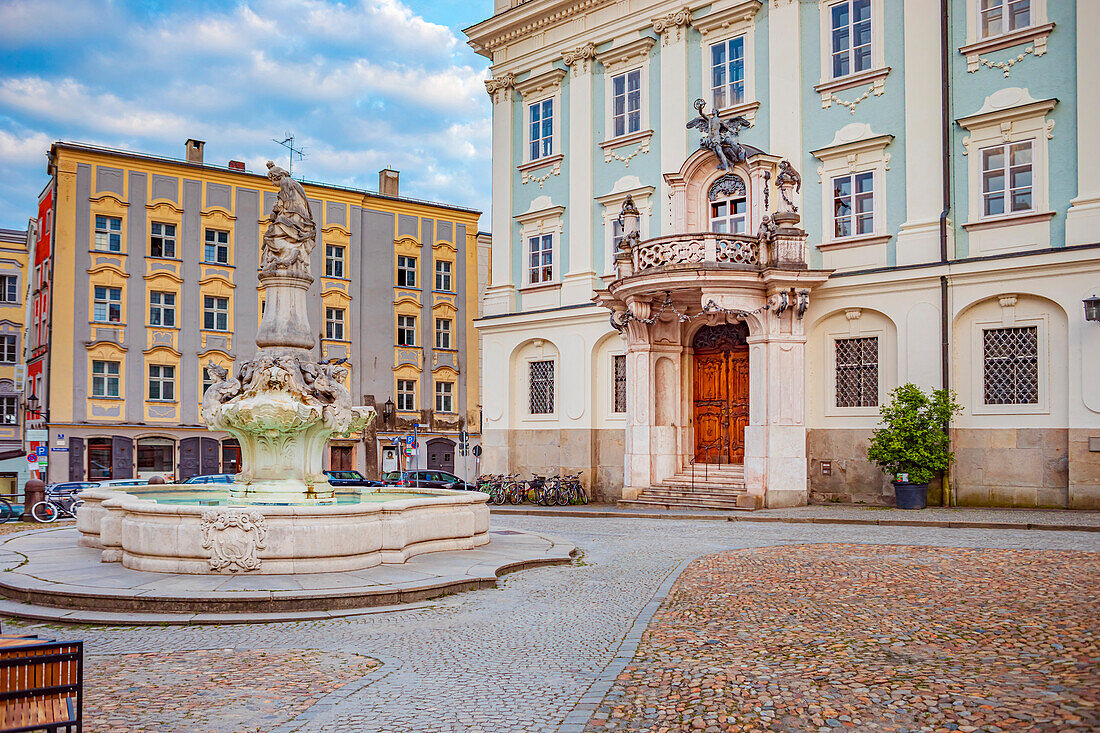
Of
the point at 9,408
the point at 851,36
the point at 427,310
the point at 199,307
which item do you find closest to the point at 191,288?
the point at 199,307

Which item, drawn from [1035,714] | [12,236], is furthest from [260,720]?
[12,236]

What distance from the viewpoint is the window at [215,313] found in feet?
153

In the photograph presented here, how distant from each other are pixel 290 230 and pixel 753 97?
16.5m

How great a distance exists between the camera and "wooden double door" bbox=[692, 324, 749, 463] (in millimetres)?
27547

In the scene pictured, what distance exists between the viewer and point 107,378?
4366 centimetres

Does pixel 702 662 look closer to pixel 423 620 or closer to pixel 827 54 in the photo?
pixel 423 620

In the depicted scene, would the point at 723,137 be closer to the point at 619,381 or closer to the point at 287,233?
the point at 619,381

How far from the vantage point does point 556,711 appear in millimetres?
6594

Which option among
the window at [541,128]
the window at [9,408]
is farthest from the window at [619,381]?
the window at [9,408]

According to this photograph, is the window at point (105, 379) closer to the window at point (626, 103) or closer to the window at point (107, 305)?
the window at point (107, 305)

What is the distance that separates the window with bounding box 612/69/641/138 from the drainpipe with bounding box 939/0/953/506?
9.22 m

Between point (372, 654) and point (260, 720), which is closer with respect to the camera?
point (260, 720)

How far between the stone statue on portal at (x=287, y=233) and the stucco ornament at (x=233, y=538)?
4945 mm

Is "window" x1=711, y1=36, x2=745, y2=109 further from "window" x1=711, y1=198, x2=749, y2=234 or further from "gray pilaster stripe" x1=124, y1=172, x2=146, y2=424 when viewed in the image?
"gray pilaster stripe" x1=124, y1=172, x2=146, y2=424
